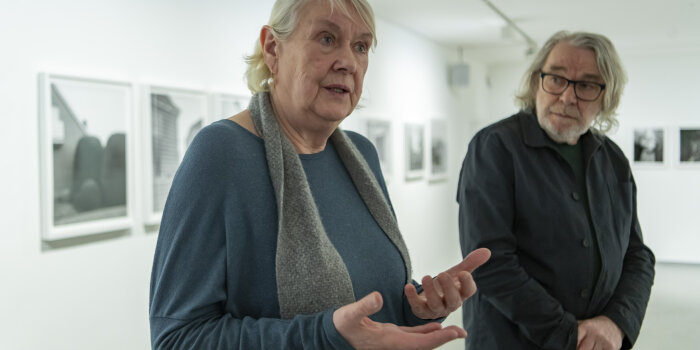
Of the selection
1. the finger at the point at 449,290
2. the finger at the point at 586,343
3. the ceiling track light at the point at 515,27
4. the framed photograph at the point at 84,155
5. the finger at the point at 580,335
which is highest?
the ceiling track light at the point at 515,27

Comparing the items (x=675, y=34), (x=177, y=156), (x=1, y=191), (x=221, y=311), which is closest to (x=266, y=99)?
(x=221, y=311)

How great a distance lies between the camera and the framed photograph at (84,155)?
113 inches

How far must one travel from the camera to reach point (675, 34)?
7766mm

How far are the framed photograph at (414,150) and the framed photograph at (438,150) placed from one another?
0.36 metres

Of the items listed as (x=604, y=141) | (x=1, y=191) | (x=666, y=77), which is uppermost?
(x=666, y=77)

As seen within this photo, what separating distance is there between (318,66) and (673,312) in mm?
6732

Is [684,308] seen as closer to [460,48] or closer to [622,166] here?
[460,48]

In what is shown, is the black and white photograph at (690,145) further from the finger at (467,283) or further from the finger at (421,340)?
the finger at (421,340)

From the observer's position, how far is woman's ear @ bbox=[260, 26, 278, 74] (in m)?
1.31

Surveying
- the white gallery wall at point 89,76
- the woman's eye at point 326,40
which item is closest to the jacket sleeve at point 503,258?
the white gallery wall at point 89,76

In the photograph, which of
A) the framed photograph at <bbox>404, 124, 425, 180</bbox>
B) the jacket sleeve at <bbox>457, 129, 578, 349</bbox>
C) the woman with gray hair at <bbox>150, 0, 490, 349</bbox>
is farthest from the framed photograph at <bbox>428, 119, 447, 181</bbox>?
the woman with gray hair at <bbox>150, 0, 490, 349</bbox>

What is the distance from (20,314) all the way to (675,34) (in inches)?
319

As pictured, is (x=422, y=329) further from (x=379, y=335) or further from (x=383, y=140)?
(x=383, y=140)

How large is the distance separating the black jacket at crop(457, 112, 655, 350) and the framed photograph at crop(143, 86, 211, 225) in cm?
208
